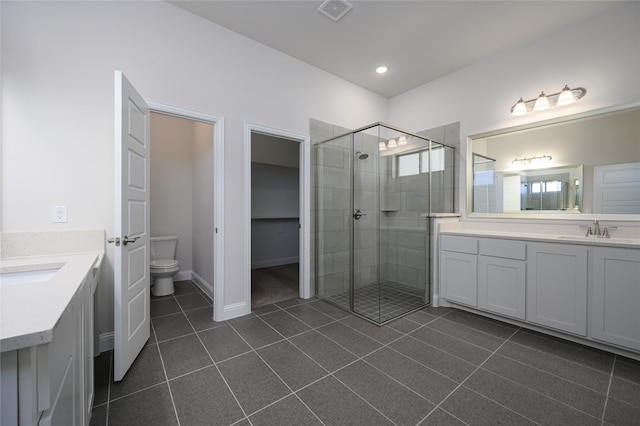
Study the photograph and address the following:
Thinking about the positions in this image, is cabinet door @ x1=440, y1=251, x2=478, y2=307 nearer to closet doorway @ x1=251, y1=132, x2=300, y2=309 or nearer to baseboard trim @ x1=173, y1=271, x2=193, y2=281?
closet doorway @ x1=251, y1=132, x2=300, y2=309


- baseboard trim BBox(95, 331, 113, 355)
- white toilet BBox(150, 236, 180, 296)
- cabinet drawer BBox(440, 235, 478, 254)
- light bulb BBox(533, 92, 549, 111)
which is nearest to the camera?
baseboard trim BBox(95, 331, 113, 355)

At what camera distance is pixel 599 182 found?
91.8 inches

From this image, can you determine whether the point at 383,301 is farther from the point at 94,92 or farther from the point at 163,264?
the point at 94,92

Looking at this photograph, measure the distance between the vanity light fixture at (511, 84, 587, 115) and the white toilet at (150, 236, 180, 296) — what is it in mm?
4375

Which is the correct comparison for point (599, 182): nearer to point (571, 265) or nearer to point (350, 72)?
point (571, 265)

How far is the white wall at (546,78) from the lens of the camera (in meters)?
2.21

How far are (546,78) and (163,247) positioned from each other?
197 inches

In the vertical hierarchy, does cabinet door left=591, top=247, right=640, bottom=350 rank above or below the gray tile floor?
above

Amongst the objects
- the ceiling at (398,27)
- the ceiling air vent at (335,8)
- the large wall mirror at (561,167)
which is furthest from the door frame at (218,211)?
the large wall mirror at (561,167)

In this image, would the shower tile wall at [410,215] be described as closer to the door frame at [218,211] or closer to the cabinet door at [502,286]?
the cabinet door at [502,286]

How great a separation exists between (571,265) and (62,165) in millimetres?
4064

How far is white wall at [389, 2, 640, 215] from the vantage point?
2215 millimetres

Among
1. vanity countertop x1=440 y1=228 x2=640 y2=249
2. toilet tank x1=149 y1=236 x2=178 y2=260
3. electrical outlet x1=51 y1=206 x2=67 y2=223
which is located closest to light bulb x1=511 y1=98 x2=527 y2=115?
vanity countertop x1=440 y1=228 x2=640 y2=249

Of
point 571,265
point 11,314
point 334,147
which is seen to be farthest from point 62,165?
point 571,265
